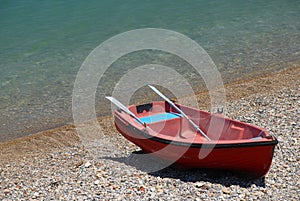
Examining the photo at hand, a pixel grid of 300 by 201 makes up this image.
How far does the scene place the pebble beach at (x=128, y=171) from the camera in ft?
30.4

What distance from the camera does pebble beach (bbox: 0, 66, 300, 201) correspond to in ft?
30.4

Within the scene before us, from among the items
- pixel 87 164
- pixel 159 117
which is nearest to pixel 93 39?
pixel 159 117

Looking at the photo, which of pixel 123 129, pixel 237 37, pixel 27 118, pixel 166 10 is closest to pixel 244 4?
pixel 166 10

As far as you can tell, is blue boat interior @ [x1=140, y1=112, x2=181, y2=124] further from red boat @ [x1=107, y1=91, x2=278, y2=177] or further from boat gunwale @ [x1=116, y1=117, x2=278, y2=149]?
boat gunwale @ [x1=116, y1=117, x2=278, y2=149]

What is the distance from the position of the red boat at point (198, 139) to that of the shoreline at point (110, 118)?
10.2ft

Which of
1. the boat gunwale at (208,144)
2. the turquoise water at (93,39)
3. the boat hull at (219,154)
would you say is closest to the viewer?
the boat gunwale at (208,144)

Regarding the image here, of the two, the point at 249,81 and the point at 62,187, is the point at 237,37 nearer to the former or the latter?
the point at 249,81

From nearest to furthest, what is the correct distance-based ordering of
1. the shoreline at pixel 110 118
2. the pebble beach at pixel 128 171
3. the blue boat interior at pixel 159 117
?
the pebble beach at pixel 128 171 < the blue boat interior at pixel 159 117 < the shoreline at pixel 110 118

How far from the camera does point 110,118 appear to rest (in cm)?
1537

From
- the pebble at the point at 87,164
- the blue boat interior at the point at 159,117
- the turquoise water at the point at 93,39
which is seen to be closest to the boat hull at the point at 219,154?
the blue boat interior at the point at 159,117

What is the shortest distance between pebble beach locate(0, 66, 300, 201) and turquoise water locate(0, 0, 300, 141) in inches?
96.4

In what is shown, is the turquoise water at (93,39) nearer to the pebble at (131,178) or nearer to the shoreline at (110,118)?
the shoreline at (110,118)

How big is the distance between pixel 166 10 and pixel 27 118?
15026 mm

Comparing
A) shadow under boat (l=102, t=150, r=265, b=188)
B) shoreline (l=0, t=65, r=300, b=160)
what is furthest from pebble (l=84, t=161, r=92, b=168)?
shoreline (l=0, t=65, r=300, b=160)
